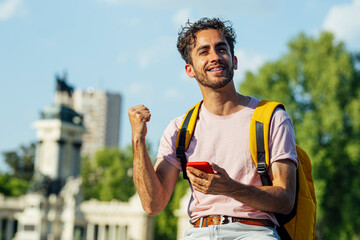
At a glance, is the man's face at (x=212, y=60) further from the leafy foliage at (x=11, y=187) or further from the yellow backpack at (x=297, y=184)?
the leafy foliage at (x=11, y=187)

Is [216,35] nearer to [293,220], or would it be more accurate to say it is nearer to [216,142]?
[216,142]

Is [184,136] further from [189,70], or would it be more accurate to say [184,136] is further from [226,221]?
[226,221]

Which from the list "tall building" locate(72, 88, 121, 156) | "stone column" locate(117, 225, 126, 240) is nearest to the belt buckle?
"stone column" locate(117, 225, 126, 240)

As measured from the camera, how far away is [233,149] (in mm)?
3881

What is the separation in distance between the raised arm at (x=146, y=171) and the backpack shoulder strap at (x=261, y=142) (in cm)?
64

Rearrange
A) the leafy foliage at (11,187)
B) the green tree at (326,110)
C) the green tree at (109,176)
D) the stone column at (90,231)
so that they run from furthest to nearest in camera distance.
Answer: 1. the leafy foliage at (11,187)
2. the green tree at (109,176)
3. the stone column at (90,231)
4. the green tree at (326,110)

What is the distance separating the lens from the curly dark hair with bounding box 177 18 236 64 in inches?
163

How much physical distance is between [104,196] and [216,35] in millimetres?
58975

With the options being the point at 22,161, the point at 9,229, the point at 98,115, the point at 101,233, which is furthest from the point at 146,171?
the point at 98,115

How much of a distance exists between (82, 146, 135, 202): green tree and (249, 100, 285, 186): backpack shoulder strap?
51.2 meters

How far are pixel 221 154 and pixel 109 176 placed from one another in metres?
59.1

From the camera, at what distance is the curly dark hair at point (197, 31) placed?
415 cm

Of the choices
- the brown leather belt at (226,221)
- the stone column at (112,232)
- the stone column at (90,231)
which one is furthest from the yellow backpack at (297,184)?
the stone column at (112,232)

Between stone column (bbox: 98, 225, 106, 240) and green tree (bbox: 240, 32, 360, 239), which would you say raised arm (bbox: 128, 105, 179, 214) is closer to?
green tree (bbox: 240, 32, 360, 239)
